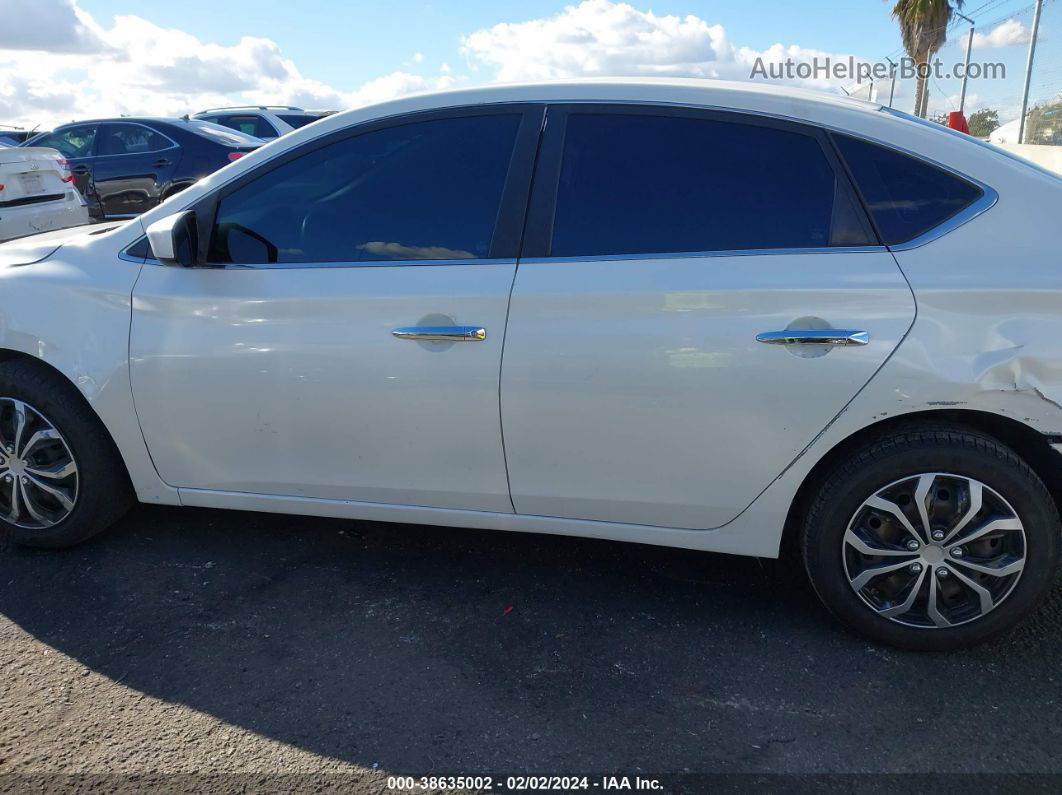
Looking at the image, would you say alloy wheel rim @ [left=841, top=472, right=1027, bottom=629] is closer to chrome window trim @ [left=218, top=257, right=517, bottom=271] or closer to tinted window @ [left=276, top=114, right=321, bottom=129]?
chrome window trim @ [left=218, top=257, right=517, bottom=271]

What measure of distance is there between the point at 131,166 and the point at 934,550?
10.4 meters

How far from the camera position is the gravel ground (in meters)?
2.39

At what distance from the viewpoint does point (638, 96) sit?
2891mm

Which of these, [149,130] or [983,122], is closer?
[149,130]

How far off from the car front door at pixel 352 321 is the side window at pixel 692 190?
0.20m

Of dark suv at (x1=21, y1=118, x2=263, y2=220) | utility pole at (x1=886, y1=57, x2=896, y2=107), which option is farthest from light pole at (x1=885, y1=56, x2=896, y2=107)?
dark suv at (x1=21, y1=118, x2=263, y2=220)

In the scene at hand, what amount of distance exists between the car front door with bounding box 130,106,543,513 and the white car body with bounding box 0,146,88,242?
5.27m

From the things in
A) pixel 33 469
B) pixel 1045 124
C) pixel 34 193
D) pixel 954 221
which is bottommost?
pixel 33 469

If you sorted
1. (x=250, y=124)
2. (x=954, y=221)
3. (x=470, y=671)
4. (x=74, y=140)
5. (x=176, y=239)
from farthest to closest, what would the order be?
1. (x=250, y=124)
2. (x=74, y=140)
3. (x=176, y=239)
4. (x=470, y=671)
5. (x=954, y=221)

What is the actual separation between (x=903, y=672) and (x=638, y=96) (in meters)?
2.03

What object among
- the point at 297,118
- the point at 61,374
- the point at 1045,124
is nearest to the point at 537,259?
the point at 61,374

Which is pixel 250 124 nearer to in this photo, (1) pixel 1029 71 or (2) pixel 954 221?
(1) pixel 1029 71

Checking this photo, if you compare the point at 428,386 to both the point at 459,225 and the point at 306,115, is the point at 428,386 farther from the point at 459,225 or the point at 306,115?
the point at 306,115

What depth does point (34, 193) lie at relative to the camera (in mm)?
7828
